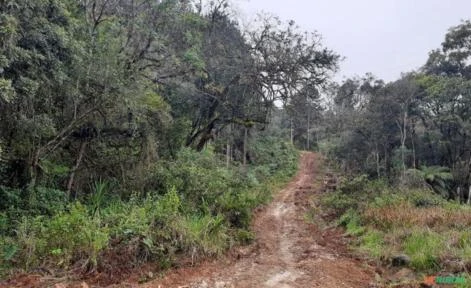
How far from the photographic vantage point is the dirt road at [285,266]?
21.4ft

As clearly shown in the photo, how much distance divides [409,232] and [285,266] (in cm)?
292

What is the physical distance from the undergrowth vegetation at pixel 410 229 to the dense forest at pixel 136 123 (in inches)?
10.0

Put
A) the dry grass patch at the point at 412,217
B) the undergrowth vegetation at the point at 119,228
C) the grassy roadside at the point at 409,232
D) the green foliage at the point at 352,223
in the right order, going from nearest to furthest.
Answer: the undergrowth vegetation at the point at 119,228
the grassy roadside at the point at 409,232
the dry grass patch at the point at 412,217
the green foliage at the point at 352,223

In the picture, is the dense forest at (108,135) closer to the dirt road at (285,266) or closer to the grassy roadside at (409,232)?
the dirt road at (285,266)

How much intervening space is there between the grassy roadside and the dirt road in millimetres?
558

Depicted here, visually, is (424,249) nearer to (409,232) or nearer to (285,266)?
(409,232)

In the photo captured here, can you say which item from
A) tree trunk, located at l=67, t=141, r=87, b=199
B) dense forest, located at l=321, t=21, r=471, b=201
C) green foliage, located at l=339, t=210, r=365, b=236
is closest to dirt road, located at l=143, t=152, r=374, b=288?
green foliage, located at l=339, t=210, r=365, b=236

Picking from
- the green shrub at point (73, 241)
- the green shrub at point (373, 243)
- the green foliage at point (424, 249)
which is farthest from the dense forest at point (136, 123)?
the green foliage at point (424, 249)

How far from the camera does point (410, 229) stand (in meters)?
8.94

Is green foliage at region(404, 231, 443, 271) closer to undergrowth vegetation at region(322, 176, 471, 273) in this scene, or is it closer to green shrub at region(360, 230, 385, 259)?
undergrowth vegetation at region(322, 176, 471, 273)

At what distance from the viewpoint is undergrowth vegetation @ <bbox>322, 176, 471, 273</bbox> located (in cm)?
695

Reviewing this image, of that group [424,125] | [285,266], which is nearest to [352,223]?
[285,266]

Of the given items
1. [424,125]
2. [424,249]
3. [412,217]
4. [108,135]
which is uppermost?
[424,125]

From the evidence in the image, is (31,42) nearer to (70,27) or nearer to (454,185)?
(70,27)
